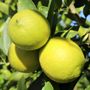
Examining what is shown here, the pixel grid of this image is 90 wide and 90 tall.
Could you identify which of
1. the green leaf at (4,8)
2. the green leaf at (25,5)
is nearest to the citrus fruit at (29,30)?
the green leaf at (25,5)

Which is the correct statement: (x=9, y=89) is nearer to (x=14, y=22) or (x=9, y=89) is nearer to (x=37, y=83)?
(x=37, y=83)

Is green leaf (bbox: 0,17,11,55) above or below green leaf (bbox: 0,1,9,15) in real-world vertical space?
below

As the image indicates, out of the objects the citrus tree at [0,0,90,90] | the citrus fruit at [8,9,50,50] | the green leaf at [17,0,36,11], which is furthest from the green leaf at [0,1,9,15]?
the citrus fruit at [8,9,50,50]

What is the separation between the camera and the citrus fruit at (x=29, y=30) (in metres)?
1.12

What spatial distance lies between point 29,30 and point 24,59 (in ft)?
A: 0.44

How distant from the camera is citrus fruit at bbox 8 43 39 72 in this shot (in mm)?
1214

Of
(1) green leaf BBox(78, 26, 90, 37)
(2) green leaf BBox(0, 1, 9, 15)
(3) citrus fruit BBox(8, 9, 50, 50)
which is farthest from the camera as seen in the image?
(2) green leaf BBox(0, 1, 9, 15)

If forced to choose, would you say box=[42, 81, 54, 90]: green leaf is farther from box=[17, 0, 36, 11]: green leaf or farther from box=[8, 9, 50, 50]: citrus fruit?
box=[17, 0, 36, 11]: green leaf

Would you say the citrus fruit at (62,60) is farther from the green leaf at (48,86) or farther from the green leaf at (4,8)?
the green leaf at (4,8)

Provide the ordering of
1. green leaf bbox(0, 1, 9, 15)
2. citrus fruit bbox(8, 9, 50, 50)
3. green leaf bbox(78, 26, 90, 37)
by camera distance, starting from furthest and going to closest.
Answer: green leaf bbox(0, 1, 9, 15)
green leaf bbox(78, 26, 90, 37)
citrus fruit bbox(8, 9, 50, 50)

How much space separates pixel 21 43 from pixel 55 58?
0.39 ft

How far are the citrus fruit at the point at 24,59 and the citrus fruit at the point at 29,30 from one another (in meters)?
0.07

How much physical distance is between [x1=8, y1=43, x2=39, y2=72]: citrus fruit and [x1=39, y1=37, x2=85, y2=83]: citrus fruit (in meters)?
0.05

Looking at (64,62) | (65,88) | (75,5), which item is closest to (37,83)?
(65,88)
